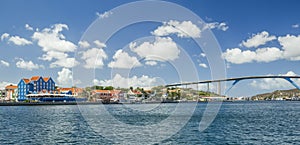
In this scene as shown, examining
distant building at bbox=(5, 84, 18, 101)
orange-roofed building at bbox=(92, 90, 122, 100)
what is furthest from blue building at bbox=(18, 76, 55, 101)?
orange-roofed building at bbox=(92, 90, 122, 100)

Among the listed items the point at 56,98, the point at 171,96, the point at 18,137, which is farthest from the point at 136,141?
the point at 171,96

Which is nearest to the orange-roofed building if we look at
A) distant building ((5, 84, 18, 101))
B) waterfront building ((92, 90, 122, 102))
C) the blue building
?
waterfront building ((92, 90, 122, 102))

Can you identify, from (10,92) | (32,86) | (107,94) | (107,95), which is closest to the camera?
(32,86)

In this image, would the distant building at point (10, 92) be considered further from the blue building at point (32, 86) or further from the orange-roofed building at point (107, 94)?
the orange-roofed building at point (107, 94)

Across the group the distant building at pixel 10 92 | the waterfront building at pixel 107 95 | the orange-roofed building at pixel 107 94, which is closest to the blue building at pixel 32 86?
the distant building at pixel 10 92

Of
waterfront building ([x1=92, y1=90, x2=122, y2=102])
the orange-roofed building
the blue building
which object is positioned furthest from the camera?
the orange-roofed building

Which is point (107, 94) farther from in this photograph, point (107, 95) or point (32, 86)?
point (32, 86)

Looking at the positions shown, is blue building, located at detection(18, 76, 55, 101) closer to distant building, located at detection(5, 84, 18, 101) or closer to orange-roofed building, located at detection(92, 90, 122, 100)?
distant building, located at detection(5, 84, 18, 101)

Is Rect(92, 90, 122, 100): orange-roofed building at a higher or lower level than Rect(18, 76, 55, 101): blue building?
lower

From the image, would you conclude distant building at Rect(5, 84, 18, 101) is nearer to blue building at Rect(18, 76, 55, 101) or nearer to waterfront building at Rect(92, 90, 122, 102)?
blue building at Rect(18, 76, 55, 101)

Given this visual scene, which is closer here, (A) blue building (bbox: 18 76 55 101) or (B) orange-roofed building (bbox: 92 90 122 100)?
(A) blue building (bbox: 18 76 55 101)

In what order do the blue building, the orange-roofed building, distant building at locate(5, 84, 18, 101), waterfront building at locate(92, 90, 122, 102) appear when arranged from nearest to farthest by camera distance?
the blue building, distant building at locate(5, 84, 18, 101), waterfront building at locate(92, 90, 122, 102), the orange-roofed building

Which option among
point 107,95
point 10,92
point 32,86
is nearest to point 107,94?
point 107,95

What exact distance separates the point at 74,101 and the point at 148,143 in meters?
108
